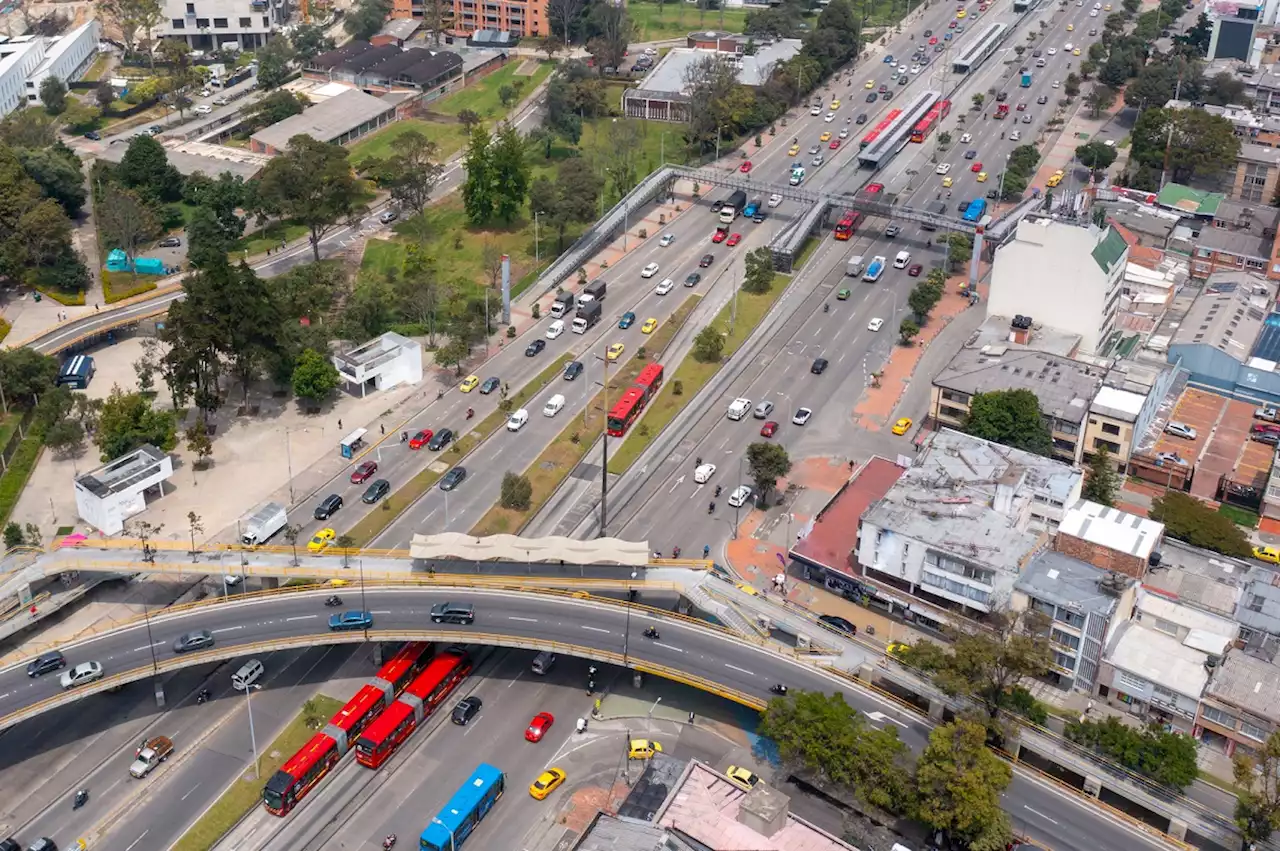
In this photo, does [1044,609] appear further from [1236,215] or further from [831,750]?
[1236,215]

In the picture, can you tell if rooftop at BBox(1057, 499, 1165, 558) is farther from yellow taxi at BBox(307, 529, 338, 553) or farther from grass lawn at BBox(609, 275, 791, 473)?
yellow taxi at BBox(307, 529, 338, 553)

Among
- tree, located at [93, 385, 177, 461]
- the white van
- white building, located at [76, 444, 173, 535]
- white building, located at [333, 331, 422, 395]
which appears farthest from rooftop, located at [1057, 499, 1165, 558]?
tree, located at [93, 385, 177, 461]

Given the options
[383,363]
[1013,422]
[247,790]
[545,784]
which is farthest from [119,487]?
[1013,422]

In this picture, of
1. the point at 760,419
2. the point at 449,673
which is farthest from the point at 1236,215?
the point at 449,673

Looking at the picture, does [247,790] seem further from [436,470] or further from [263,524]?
[436,470]

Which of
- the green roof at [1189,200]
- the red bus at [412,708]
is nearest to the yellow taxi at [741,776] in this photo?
the red bus at [412,708]

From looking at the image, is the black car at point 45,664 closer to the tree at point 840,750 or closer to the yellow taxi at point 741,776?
the yellow taxi at point 741,776
